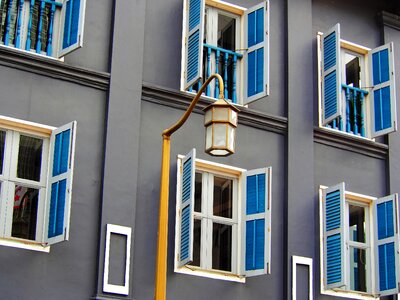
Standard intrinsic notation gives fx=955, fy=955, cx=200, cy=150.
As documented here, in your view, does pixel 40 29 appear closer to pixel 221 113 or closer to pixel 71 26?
pixel 71 26

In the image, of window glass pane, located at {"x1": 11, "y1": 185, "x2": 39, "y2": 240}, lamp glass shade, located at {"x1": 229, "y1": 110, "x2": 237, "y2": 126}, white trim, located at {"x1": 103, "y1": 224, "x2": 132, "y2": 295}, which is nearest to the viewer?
lamp glass shade, located at {"x1": 229, "y1": 110, "x2": 237, "y2": 126}

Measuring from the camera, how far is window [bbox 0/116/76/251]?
1281 cm

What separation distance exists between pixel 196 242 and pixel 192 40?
3.14 metres

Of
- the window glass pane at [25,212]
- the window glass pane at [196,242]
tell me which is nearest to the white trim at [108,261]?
the window glass pane at [25,212]

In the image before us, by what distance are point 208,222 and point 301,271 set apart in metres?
1.75

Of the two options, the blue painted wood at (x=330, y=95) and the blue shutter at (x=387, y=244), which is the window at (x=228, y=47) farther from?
the blue shutter at (x=387, y=244)

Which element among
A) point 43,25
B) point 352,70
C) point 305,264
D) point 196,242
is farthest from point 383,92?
point 43,25

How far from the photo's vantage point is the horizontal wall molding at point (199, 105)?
47.6ft

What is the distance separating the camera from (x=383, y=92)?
654 inches

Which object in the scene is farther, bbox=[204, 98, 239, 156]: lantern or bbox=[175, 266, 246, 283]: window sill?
bbox=[175, 266, 246, 283]: window sill

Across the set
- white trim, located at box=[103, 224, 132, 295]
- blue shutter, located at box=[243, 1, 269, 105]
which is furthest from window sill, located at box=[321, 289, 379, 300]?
white trim, located at box=[103, 224, 132, 295]

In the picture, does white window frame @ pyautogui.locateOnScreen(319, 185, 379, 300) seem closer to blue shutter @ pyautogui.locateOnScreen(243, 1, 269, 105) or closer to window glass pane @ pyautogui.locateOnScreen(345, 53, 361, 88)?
blue shutter @ pyautogui.locateOnScreen(243, 1, 269, 105)

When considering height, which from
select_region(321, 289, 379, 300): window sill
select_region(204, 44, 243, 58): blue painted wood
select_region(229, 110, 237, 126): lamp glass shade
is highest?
select_region(204, 44, 243, 58): blue painted wood

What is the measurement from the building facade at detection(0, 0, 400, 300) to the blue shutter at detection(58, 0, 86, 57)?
0.03m
